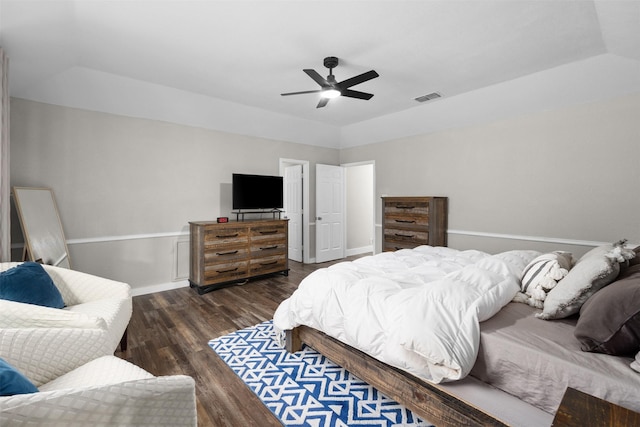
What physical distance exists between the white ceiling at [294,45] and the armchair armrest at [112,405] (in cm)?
253

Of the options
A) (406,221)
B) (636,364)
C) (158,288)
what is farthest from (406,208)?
(158,288)

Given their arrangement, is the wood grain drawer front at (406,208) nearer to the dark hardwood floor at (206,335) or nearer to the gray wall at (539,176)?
the gray wall at (539,176)

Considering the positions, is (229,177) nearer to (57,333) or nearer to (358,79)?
(358,79)

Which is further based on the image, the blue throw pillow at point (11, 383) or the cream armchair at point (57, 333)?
the cream armchair at point (57, 333)

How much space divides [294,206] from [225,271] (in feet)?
7.27

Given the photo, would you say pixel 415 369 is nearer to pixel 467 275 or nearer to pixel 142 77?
pixel 467 275

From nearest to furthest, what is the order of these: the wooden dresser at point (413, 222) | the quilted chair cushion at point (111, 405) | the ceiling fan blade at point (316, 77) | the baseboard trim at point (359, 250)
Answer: the quilted chair cushion at point (111, 405)
the ceiling fan blade at point (316, 77)
the wooden dresser at point (413, 222)
the baseboard trim at point (359, 250)

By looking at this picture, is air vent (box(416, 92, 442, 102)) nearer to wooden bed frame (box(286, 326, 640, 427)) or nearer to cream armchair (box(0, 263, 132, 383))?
wooden bed frame (box(286, 326, 640, 427))

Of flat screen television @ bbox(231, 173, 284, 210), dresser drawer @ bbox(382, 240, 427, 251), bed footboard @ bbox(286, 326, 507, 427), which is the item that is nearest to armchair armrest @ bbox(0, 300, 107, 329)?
bed footboard @ bbox(286, 326, 507, 427)

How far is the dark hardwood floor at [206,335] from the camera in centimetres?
184

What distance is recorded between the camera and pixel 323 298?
2131 millimetres

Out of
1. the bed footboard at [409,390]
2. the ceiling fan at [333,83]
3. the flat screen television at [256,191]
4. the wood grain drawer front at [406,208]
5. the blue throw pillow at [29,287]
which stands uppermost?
the ceiling fan at [333,83]

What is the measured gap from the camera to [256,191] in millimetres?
4727

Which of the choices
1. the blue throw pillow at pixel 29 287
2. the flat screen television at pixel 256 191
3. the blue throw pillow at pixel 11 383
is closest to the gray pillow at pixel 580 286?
the blue throw pillow at pixel 11 383
